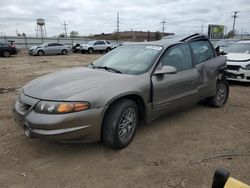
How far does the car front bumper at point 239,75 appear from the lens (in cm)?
824

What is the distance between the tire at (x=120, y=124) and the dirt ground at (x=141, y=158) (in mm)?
154

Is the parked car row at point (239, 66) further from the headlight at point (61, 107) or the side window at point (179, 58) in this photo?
the headlight at point (61, 107)

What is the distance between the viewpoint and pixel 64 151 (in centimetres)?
353

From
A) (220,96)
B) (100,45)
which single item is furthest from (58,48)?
(220,96)

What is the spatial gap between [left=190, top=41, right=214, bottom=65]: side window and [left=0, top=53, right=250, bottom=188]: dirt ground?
50.3 inches

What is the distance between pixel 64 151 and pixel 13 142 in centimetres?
87

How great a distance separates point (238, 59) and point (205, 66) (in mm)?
4323

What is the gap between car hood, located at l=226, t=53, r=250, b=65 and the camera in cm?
838

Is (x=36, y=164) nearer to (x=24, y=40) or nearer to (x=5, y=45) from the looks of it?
(x=5, y=45)

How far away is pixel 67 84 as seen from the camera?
3.44 metres

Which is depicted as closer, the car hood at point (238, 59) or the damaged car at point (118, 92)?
the damaged car at point (118, 92)

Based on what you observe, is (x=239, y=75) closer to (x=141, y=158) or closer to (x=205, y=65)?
(x=205, y=65)

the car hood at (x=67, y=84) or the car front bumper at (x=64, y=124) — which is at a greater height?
the car hood at (x=67, y=84)

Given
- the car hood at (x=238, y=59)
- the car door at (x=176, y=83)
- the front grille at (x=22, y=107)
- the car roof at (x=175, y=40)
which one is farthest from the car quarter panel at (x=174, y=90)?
the car hood at (x=238, y=59)
